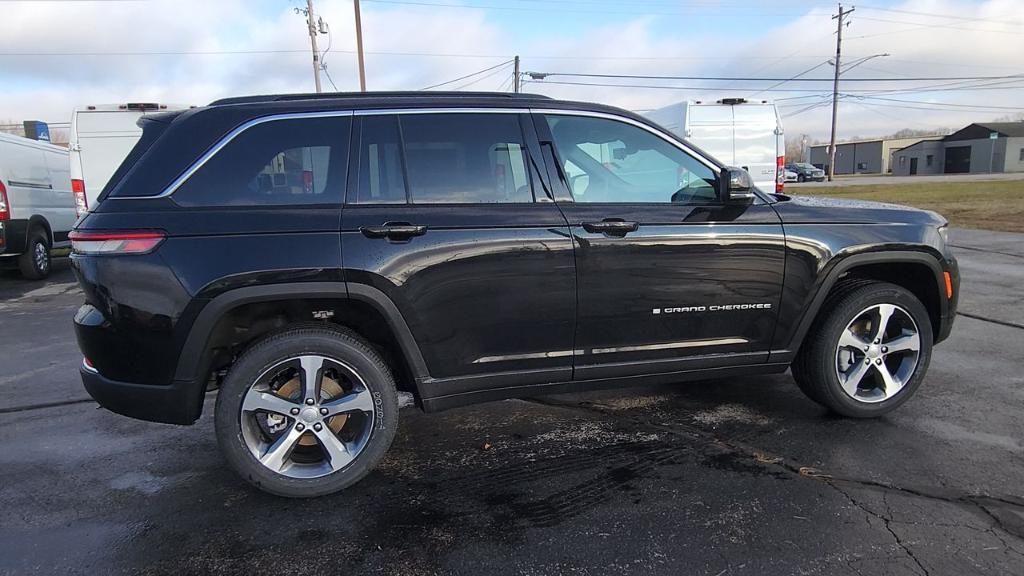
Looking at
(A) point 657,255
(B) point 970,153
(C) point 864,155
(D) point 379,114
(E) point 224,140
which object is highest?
(C) point 864,155

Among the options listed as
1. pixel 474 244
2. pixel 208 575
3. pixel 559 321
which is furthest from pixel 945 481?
pixel 208 575

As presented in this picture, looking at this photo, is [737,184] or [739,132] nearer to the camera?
[737,184]

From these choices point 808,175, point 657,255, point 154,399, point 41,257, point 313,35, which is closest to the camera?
point 154,399

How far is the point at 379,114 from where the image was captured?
3154 millimetres

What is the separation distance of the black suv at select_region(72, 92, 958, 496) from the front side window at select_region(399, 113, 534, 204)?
1 cm

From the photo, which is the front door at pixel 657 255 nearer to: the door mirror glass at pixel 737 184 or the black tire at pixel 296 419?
the door mirror glass at pixel 737 184

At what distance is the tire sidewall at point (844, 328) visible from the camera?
145 inches

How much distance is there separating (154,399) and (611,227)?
235 centimetres

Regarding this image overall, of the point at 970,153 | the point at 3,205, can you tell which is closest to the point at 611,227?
the point at 3,205

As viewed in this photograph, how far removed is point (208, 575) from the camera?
8.26 ft

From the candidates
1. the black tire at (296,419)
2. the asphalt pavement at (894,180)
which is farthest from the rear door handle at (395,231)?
the asphalt pavement at (894,180)

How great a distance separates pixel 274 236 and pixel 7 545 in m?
1.77

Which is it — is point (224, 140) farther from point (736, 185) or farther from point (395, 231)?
point (736, 185)

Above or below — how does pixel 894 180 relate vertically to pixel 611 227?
above
